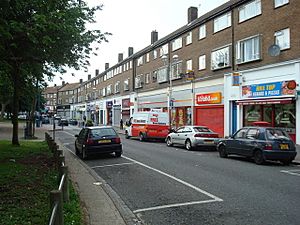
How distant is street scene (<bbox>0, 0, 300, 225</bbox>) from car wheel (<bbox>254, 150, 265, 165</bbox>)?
9cm

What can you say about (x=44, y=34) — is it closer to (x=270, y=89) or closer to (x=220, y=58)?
(x=270, y=89)

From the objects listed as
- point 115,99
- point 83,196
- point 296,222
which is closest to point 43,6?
point 83,196

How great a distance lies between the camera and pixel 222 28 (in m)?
26.8

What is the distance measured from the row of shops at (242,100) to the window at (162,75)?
4.48 ft

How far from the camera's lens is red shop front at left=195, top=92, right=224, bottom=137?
2667cm

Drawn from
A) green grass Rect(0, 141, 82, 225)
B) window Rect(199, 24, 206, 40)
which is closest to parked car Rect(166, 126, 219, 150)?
green grass Rect(0, 141, 82, 225)

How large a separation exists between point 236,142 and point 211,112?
13272 mm

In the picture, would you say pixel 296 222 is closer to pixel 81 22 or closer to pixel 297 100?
pixel 81 22

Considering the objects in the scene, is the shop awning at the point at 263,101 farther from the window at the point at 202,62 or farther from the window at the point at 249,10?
the window at the point at 202,62

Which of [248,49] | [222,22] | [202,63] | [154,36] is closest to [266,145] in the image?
[248,49]

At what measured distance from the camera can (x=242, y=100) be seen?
2359 cm

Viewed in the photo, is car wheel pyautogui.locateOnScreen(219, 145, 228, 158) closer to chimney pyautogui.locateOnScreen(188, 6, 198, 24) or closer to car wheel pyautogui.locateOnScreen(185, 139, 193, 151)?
car wheel pyautogui.locateOnScreen(185, 139, 193, 151)

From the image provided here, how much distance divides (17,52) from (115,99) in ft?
146

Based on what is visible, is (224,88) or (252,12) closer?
(252,12)
